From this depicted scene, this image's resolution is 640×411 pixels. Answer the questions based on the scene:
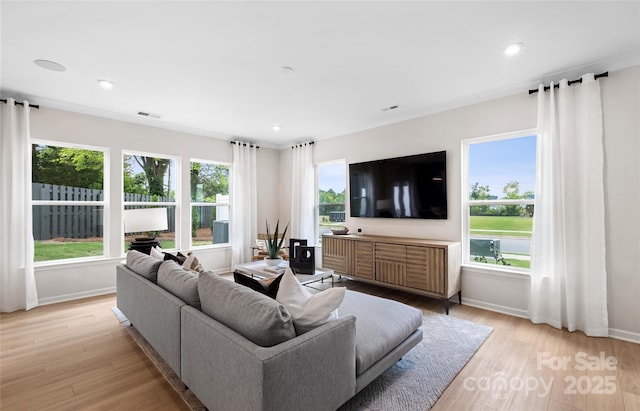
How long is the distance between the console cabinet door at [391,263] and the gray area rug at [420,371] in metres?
0.76

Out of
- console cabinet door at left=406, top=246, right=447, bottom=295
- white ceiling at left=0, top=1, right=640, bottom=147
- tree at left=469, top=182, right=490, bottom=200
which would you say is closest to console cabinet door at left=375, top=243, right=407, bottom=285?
console cabinet door at left=406, top=246, right=447, bottom=295

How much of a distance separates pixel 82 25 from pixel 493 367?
13.2 feet

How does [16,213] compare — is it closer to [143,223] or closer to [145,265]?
[143,223]

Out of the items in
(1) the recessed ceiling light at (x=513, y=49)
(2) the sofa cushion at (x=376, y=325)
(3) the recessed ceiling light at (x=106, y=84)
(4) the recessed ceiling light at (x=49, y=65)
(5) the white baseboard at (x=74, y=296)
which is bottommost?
(5) the white baseboard at (x=74, y=296)

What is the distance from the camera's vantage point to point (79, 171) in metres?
4.02

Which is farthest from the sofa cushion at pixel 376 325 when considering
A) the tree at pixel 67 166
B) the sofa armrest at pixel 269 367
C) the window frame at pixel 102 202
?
the tree at pixel 67 166

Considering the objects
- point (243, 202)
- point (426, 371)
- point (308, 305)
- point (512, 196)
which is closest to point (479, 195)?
point (512, 196)

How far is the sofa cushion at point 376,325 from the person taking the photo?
1.75 m

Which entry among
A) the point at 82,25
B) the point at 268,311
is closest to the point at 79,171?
the point at 82,25

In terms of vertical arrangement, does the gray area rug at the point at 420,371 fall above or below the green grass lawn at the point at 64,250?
below

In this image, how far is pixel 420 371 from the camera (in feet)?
7.01

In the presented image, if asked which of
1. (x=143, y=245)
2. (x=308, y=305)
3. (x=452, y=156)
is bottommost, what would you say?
(x=308, y=305)

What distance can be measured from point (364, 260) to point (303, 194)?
2.09m

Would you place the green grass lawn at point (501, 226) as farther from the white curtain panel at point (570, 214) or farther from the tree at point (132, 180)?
the tree at point (132, 180)
